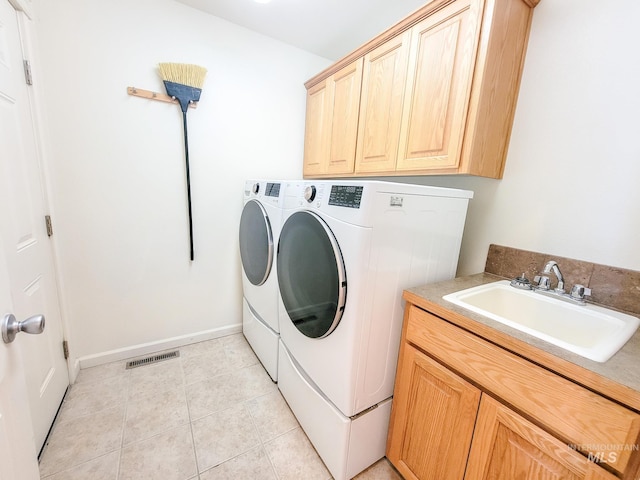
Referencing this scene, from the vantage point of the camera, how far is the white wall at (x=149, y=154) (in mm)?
1504

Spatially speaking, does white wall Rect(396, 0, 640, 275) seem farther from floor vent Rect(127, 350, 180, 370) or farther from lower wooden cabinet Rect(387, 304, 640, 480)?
floor vent Rect(127, 350, 180, 370)

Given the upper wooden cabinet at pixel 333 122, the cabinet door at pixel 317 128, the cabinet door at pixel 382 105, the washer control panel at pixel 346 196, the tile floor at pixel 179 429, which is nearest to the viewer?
the washer control panel at pixel 346 196

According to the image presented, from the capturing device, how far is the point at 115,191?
1.67m

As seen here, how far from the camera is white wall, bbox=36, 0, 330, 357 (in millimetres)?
1504

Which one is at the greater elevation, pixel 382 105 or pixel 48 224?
pixel 382 105

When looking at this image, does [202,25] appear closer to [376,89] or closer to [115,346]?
[376,89]

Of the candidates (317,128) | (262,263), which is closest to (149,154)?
(262,263)

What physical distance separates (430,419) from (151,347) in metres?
1.93

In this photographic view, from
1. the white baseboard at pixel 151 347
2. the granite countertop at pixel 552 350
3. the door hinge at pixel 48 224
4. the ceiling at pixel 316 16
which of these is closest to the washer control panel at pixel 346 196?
the granite countertop at pixel 552 350

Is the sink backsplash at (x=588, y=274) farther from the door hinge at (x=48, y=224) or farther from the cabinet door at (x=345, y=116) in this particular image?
the door hinge at (x=48, y=224)

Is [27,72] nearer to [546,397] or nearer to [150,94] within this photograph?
[150,94]

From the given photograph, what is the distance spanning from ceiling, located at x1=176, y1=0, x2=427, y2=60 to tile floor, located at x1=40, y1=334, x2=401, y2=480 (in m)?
2.43

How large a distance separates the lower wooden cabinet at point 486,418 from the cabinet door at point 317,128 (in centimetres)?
144

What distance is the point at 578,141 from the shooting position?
1103 mm
